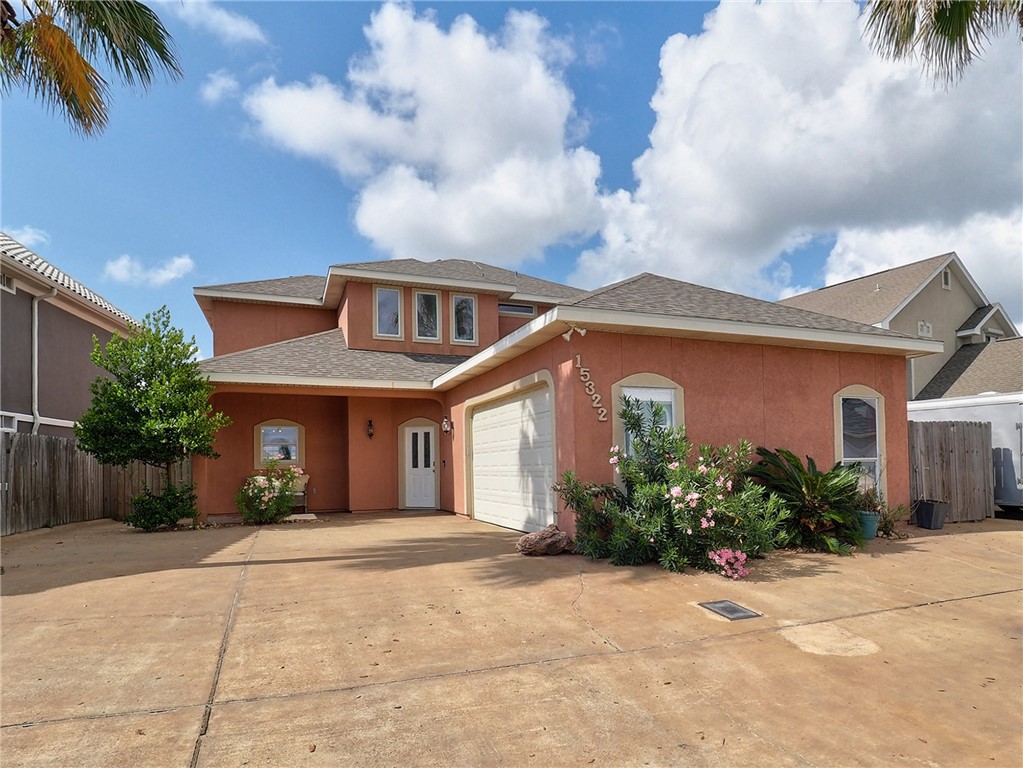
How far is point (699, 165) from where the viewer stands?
14.9m

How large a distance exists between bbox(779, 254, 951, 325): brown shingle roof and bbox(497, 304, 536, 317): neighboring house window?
1098cm

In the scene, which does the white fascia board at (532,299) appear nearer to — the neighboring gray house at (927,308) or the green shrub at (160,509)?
the neighboring gray house at (927,308)

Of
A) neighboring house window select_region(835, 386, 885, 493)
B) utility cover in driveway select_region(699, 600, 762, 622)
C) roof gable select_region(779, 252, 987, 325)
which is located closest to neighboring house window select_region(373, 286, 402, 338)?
neighboring house window select_region(835, 386, 885, 493)

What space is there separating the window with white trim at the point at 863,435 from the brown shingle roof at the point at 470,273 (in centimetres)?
972

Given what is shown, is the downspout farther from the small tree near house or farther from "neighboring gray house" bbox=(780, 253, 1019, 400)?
"neighboring gray house" bbox=(780, 253, 1019, 400)

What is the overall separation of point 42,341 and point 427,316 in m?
9.25

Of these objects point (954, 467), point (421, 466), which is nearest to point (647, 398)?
point (954, 467)

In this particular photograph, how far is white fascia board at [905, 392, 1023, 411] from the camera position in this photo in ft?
39.7

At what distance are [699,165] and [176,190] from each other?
42.2 feet

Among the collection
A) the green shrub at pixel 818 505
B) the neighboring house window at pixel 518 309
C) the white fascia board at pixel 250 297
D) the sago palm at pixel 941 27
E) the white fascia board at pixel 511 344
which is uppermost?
the sago palm at pixel 941 27

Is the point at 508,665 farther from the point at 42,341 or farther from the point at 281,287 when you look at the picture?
the point at 281,287

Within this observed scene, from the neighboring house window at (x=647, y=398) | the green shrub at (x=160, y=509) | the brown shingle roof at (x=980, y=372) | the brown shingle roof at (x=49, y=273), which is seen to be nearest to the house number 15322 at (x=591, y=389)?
the neighboring house window at (x=647, y=398)

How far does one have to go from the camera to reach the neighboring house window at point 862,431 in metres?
9.90

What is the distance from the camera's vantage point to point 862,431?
10.1 m
